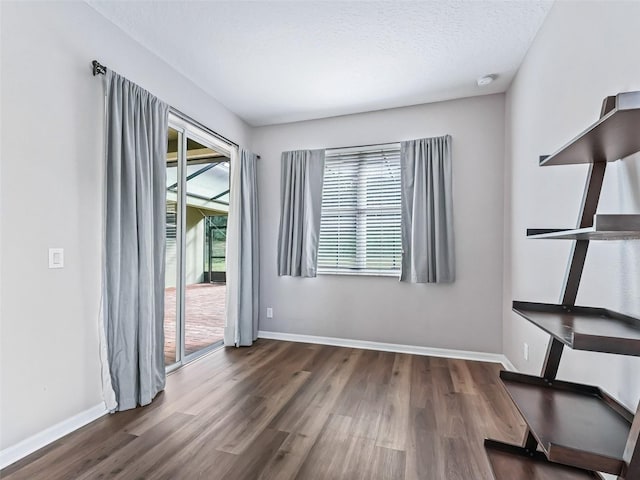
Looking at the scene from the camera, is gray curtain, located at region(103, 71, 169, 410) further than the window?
No

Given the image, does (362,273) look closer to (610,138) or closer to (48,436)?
(610,138)

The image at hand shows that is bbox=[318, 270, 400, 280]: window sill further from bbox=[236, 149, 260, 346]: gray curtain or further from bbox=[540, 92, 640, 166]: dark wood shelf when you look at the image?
bbox=[540, 92, 640, 166]: dark wood shelf

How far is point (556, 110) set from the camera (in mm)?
1881

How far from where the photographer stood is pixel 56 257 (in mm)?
1818

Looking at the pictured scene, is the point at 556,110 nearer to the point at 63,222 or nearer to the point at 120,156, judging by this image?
the point at 120,156

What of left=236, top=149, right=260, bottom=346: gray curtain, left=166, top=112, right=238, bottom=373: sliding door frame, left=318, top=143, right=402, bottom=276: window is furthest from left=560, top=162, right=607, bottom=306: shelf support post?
left=236, top=149, right=260, bottom=346: gray curtain

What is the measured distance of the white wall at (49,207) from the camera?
63.2 inches

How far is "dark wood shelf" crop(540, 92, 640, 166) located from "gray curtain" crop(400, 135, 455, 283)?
1939mm

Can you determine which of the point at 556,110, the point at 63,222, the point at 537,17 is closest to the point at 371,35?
the point at 537,17

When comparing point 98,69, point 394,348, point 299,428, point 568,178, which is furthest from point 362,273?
point 98,69

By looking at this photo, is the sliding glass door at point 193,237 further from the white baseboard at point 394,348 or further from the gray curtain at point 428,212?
the gray curtain at point 428,212

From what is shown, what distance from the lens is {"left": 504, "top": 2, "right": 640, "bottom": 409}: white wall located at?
1190 mm

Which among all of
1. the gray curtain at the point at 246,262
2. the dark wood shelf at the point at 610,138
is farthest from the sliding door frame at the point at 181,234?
the dark wood shelf at the point at 610,138

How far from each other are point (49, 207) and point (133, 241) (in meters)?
0.51
